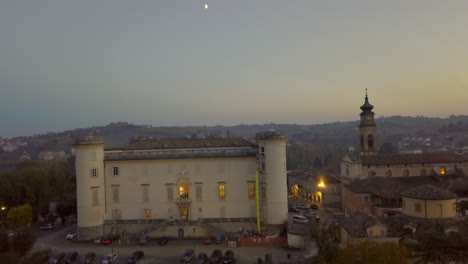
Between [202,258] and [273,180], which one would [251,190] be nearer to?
[273,180]

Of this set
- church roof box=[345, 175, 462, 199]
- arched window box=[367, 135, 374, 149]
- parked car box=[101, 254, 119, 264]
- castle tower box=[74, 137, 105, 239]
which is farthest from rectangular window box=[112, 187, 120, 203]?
arched window box=[367, 135, 374, 149]

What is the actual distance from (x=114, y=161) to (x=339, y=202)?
116ft

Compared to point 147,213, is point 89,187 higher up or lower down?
higher up

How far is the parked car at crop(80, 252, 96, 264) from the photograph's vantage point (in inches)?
1422

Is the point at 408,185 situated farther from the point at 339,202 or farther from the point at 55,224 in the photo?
the point at 55,224

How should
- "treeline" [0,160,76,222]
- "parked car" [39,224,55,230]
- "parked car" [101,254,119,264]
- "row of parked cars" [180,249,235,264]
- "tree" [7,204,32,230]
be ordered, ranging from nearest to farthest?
1. "row of parked cars" [180,249,235,264]
2. "parked car" [101,254,119,264]
3. "tree" [7,204,32,230]
4. "parked car" [39,224,55,230]
5. "treeline" [0,160,76,222]

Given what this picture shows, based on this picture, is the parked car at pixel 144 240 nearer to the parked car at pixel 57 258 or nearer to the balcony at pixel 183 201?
the balcony at pixel 183 201

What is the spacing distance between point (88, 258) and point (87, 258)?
0.09 meters

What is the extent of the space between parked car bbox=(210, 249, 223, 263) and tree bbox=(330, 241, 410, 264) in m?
13.9

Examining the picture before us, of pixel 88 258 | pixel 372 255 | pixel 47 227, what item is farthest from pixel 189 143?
pixel 372 255

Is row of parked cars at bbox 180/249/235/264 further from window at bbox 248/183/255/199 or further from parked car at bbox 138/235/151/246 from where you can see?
window at bbox 248/183/255/199

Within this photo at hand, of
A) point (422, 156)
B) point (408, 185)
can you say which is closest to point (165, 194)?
point (408, 185)

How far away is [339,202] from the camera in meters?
62.8

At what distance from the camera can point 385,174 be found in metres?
55.9
